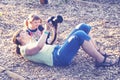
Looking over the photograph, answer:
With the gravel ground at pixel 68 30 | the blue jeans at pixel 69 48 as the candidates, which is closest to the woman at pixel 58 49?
the blue jeans at pixel 69 48

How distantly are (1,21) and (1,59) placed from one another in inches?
72.8

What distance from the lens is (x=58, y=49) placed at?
4953mm

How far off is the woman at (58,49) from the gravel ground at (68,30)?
108 millimetres

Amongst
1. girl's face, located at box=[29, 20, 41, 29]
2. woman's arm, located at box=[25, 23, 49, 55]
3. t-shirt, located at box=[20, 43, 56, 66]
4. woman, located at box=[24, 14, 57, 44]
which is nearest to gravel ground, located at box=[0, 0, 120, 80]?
t-shirt, located at box=[20, 43, 56, 66]

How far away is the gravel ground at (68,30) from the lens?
4816 mm

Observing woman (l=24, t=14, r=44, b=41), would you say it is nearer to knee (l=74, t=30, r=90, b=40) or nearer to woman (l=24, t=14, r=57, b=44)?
woman (l=24, t=14, r=57, b=44)

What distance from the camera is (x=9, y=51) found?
222 inches

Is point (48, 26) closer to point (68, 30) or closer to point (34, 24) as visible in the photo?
point (34, 24)

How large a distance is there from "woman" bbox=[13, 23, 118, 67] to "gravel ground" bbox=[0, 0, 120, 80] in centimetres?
11

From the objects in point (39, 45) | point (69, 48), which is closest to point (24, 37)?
point (39, 45)

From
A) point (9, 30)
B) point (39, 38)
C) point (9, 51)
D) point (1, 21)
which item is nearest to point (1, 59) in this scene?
point (9, 51)

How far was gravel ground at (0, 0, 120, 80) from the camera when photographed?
482 cm

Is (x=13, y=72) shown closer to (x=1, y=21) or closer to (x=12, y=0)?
(x=1, y=21)

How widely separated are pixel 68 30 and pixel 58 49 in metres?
1.59
